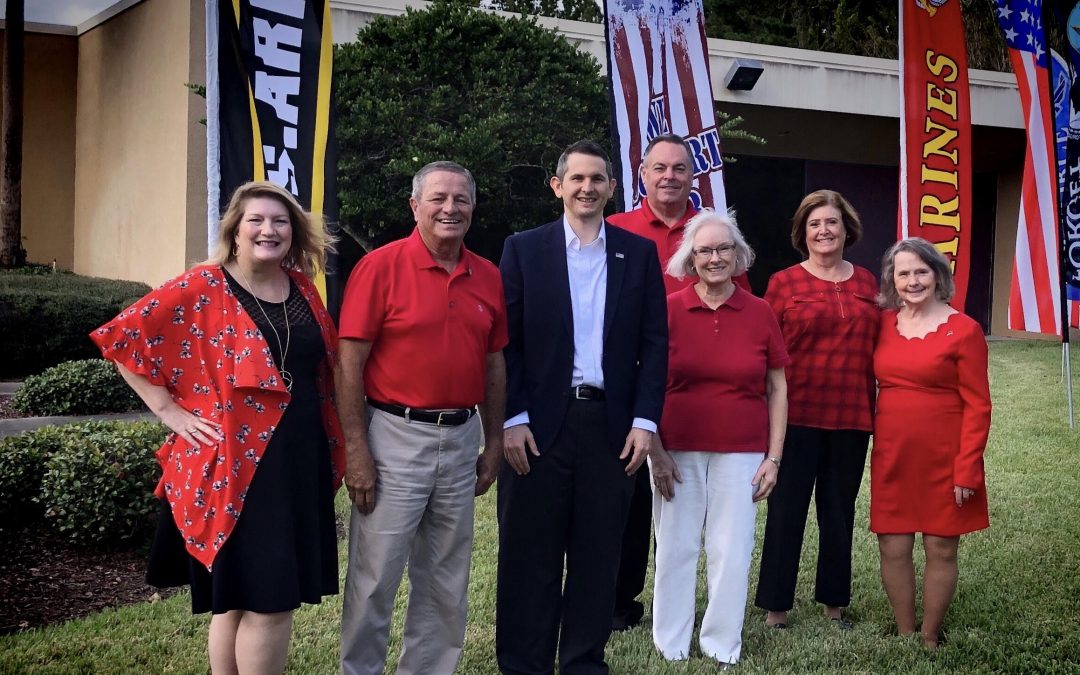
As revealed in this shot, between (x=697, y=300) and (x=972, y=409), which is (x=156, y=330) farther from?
(x=972, y=409)

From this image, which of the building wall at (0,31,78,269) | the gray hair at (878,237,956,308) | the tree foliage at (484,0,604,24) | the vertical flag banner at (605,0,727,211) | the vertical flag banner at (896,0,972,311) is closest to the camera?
the gray hair at (878,237,956,308)

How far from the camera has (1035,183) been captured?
8883 mm

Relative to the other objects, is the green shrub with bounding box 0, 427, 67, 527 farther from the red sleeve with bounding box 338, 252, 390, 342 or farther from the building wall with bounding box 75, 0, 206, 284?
the building wall with bounding box 75, 0, 206, 284

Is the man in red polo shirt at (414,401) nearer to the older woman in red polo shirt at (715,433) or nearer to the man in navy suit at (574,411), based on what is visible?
the man in navy suit at (574,411)

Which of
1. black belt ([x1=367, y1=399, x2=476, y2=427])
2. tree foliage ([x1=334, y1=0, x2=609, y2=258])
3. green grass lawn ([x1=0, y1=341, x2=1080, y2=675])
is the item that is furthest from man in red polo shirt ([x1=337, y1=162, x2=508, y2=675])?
tree foliage ([x1=334, y1=0, x2=609, y2=258])

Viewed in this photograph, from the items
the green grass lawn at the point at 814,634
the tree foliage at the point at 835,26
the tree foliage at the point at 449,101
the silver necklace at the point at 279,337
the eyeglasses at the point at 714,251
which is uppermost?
the tree foliage at the point at 835,26

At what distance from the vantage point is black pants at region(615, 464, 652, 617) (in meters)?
4.48

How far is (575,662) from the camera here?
12.2 ft

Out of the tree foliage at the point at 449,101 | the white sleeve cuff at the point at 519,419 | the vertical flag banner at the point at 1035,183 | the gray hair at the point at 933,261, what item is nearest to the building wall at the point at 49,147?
the tree foliage at the point at 449,101

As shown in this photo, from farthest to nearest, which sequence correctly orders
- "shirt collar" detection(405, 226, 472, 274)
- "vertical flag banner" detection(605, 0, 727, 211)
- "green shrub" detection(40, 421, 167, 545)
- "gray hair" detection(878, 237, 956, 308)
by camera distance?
"vertical flag banner" detection(605, 0, 727, 211)
"green shrub" detection(40, 421, 167, 545)
"gray hair" detection(878, 237, 956, 308)
"shirt collar" detection(405, 226, 472, 274)

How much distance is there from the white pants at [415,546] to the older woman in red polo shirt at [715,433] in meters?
0.89

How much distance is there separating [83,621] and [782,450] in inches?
126

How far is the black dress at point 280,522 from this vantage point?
301 cm

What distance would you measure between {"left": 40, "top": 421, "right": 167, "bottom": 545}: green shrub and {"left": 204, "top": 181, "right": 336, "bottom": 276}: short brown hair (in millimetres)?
2482
